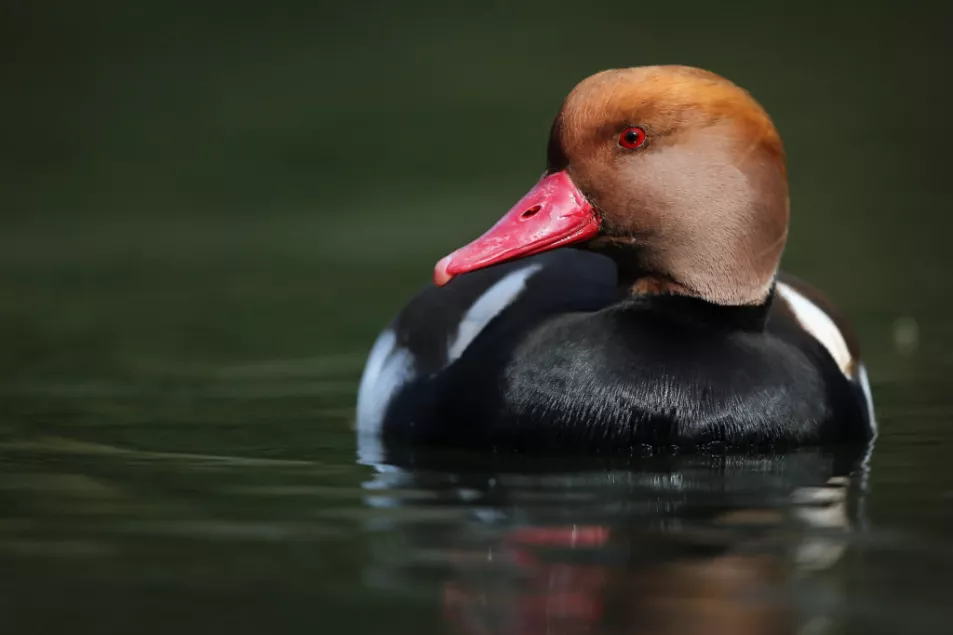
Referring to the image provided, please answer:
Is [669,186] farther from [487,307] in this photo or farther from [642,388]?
[487,307]

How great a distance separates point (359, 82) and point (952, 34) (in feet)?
19.8

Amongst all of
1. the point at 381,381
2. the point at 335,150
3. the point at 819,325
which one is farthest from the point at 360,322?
the point at 335,150

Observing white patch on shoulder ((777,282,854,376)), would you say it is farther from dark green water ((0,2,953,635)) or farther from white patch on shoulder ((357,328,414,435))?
white patch on shoulder ((357,328,414,435))

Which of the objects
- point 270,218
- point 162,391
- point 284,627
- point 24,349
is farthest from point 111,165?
point 284,627

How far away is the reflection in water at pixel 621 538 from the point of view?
3941 mm

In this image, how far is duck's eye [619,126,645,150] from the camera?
5.84m

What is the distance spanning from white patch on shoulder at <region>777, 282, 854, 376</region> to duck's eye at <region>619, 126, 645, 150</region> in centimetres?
96

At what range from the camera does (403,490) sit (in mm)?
5348

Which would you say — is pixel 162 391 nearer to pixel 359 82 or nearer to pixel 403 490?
pixel 403 490

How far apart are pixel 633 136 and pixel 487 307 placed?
859 millimetres

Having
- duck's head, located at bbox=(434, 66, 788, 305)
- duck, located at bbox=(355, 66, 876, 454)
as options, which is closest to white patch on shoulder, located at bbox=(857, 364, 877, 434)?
duck, located at bbox=(355, 66, 876, 454)

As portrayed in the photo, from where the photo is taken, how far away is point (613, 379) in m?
5.69

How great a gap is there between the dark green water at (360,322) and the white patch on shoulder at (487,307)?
48cm

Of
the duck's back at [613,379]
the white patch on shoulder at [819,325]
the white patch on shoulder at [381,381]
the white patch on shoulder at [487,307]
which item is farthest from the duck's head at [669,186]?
the white patch on shoulder at [381,381]
